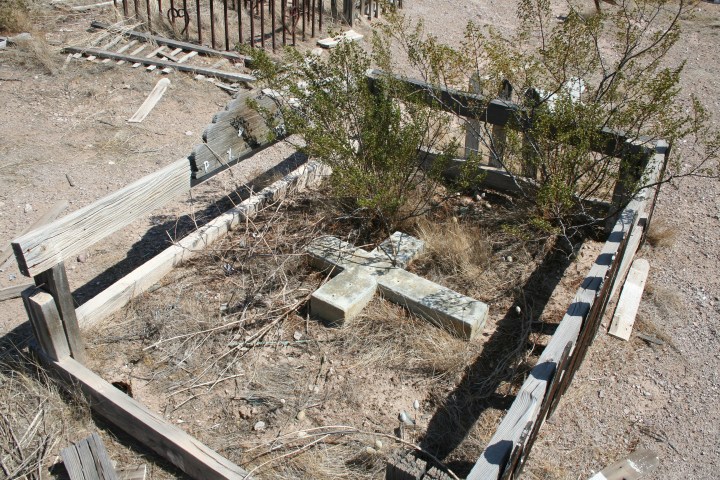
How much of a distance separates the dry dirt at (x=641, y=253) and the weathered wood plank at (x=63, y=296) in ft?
1.70

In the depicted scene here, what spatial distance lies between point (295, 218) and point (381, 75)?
131 centimetres

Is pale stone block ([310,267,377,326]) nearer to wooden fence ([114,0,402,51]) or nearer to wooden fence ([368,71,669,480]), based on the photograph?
wooden fence ([368,71,669,480])

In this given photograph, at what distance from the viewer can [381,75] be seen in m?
5.38

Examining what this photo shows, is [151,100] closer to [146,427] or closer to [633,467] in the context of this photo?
[146,427]

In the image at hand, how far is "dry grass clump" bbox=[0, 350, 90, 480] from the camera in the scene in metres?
3.38

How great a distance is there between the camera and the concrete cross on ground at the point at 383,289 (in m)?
4.16

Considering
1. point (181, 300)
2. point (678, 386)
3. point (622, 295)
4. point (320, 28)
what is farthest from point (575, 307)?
point (320, 28)

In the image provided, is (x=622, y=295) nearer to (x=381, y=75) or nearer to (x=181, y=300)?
(x=381, y=75)

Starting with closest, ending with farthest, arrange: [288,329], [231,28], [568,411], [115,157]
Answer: [568,411], [288,329], [115,157], [231,28]

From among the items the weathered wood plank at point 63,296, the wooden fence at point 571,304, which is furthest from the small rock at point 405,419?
the weathered wood plank at point 63,296

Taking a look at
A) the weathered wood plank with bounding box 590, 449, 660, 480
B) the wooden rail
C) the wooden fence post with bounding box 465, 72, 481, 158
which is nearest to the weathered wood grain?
the weathered wood plank with bounding box 590, 449, 660, 480

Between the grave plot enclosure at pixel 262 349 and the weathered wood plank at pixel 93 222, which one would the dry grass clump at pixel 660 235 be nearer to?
the grave plot enclosure at pixel 262 349

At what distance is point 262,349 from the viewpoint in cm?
410

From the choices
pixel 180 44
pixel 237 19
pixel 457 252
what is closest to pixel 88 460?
pixel 457 252
